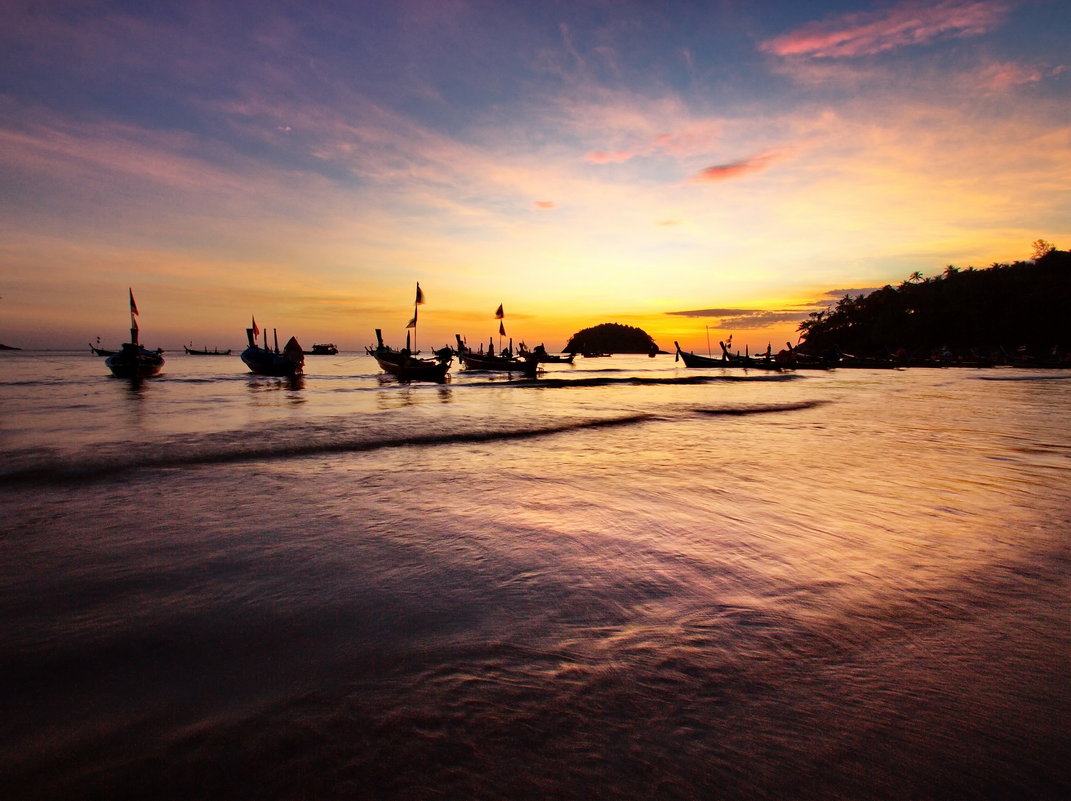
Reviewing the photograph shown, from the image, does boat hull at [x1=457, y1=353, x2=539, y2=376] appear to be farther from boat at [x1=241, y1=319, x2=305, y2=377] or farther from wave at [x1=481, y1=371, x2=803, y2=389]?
boat at [x1=241, y1=319, x2=305, y2=377]

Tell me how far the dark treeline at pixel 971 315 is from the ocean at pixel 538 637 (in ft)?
256

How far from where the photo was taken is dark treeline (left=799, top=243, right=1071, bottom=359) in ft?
240

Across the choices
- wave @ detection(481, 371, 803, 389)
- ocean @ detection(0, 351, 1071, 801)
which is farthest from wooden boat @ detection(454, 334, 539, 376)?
ocean @ detection(0, 351, 1071, 801)

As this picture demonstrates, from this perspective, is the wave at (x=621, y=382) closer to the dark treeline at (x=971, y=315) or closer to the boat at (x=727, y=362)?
the boat at (x=727, y=362)

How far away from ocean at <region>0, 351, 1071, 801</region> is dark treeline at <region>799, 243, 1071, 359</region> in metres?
78.2

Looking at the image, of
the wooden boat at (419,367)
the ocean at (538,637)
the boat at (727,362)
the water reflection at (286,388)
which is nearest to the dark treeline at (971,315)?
the boat at (727,362)

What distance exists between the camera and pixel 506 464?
29.5 ft

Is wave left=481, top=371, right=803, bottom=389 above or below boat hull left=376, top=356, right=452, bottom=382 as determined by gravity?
below

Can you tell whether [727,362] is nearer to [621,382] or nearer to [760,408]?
[621,382]

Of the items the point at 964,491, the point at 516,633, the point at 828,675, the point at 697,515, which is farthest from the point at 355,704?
the point at 964,491

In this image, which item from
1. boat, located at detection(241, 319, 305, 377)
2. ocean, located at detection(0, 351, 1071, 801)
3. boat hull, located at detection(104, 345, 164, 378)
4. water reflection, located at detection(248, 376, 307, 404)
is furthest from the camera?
boat, located at detection(241, 319, 305, 377)

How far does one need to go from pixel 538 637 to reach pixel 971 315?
110 meters

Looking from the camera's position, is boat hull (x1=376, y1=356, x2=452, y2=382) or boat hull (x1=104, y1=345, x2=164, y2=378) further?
boat hull (x1=104, y1=345, x2=164, y2=378)

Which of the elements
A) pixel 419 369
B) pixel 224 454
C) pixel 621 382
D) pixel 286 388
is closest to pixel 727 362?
pixel 621 382
